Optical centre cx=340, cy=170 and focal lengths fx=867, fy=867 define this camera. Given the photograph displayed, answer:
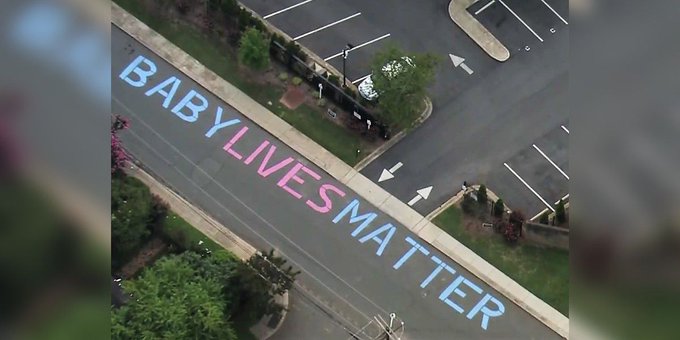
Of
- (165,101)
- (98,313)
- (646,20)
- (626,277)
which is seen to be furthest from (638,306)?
(165,101)

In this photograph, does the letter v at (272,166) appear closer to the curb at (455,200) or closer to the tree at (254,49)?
the tree at (254,49)

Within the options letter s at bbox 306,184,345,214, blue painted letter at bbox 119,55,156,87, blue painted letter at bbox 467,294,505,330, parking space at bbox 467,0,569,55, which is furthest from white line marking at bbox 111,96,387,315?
parking space at bbox 467,0,569,55

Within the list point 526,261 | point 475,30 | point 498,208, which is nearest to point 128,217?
point 498,208

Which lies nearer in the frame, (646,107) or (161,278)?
(646,107)

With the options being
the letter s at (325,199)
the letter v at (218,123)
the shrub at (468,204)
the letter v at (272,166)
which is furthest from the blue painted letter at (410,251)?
the letter v at (218,123)

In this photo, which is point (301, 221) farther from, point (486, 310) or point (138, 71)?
point (138, 71)

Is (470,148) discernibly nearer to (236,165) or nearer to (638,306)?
(236,165)
